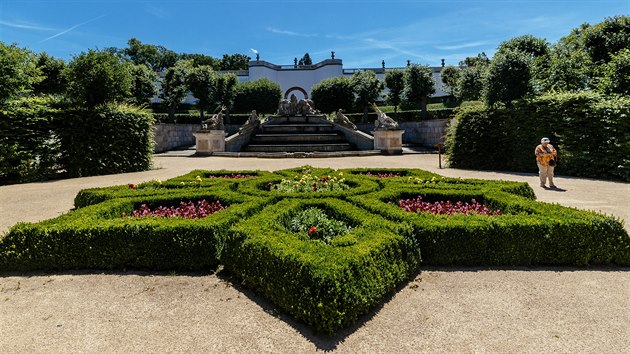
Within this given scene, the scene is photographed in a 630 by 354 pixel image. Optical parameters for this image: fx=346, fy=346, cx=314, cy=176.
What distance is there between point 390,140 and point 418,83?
13712 mm

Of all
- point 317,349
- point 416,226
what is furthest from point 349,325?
point 416,226

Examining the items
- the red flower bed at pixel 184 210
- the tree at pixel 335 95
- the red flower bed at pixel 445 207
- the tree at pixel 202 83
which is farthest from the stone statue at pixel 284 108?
the red flower bed at pixel 445 207

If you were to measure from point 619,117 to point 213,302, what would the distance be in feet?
41.6

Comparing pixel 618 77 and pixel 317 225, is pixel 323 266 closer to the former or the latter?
pixel 317 225

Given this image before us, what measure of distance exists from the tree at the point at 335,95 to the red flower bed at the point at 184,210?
112 feet

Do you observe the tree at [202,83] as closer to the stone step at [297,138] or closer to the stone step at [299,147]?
the stone step at [297,138]

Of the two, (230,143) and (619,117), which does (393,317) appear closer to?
(619,117)

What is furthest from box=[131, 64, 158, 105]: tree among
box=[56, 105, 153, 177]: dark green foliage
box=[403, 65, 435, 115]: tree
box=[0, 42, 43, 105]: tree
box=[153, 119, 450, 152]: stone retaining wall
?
box=[403, 65, 435, 115]: tree

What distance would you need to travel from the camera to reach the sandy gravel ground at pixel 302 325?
2.77 meters

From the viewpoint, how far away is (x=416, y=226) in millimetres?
4469

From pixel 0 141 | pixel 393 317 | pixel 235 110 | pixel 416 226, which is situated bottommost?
pixel 393 317

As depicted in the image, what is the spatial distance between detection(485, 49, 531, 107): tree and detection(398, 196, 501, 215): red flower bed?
12193 millimetres

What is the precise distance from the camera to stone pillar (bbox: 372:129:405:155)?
20953 mm

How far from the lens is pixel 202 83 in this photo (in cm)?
3169
